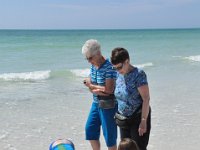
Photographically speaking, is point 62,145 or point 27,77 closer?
point 62,145

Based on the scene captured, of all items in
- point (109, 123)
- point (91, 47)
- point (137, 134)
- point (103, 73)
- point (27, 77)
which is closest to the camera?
point (137, 134)

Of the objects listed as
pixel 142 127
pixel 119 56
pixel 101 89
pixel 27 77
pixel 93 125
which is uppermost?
pixel 119 56

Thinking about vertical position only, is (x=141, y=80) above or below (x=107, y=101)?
above

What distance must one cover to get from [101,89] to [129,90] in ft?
1.45

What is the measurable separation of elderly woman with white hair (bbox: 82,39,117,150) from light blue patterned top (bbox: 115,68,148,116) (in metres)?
0.24

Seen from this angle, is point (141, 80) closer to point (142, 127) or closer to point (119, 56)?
point (119, 56)

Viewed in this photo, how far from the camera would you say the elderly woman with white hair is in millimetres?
4191

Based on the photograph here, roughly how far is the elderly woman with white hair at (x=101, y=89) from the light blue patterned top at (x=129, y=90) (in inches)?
9.6

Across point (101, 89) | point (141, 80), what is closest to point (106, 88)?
point (101, 89)

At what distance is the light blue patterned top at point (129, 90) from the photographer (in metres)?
3.85

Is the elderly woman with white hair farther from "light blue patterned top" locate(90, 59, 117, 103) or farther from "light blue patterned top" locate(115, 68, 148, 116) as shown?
"light blue patterned top" locate(115, 68, 148, 116)

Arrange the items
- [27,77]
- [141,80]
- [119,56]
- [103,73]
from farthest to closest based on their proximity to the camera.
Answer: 1. [27,77]
2. [103,73]
3. [141,80]
4. [119,56]

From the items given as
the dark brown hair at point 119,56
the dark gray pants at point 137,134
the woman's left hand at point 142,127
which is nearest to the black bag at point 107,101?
the dark gray pants at point 137,134

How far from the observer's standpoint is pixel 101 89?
14.0ft
